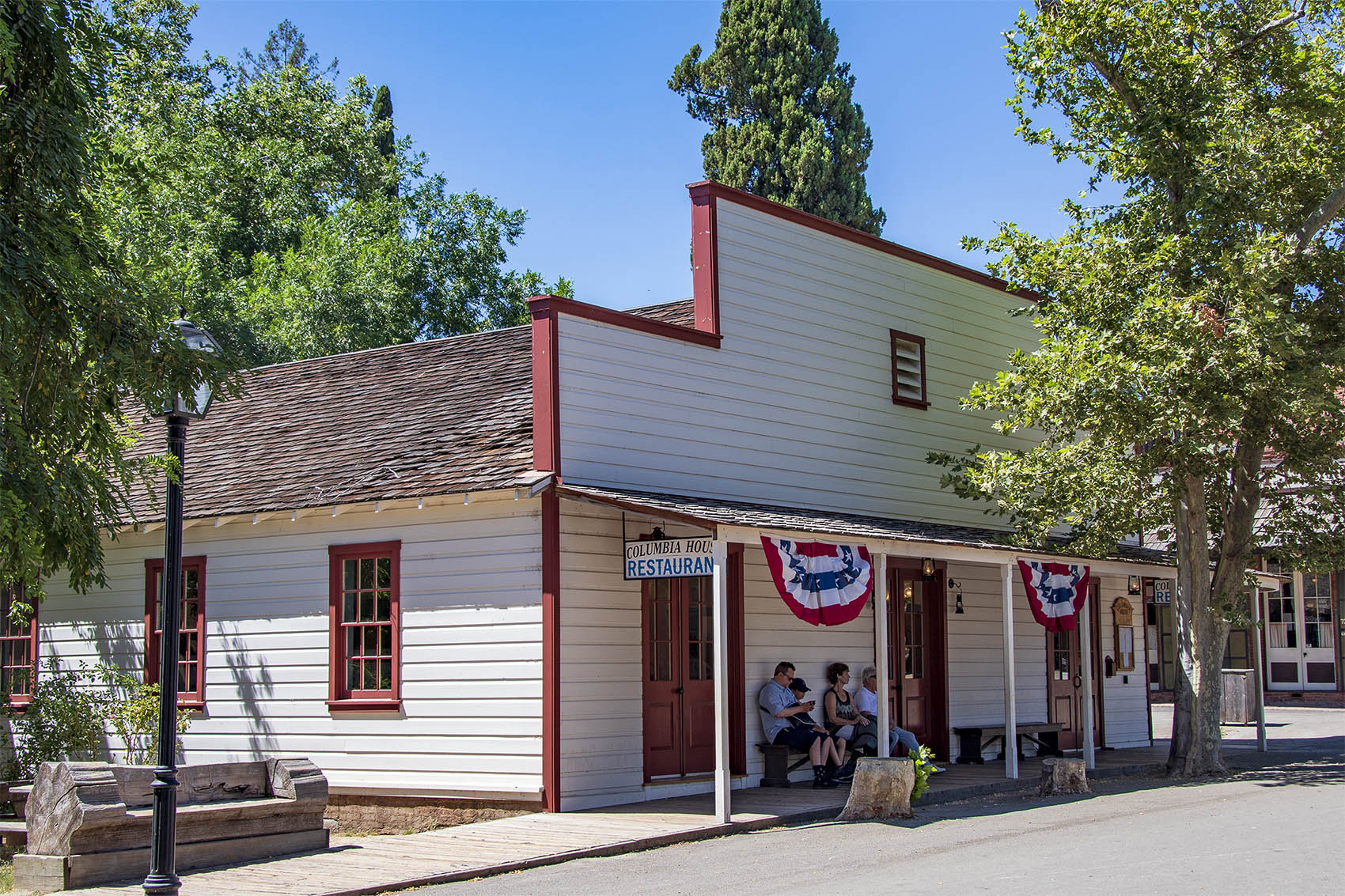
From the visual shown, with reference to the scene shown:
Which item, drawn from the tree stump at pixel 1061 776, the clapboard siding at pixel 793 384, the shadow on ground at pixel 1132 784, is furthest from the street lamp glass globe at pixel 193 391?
the tree stump at pixel 1061 776

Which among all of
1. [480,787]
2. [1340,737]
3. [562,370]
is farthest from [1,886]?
[1340,737]

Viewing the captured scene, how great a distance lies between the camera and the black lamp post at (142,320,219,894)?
8.78 metres

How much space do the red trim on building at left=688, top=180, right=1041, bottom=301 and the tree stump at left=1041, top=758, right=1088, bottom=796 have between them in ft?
20.9

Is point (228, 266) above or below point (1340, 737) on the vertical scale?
above

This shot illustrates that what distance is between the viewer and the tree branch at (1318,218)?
17000 mm

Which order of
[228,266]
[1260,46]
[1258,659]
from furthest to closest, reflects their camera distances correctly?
1. [228,266]
2. [1258,659]
3. [1260,46]

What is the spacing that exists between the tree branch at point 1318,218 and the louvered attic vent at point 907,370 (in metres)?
4.91

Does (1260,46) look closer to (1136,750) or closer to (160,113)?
(1136,750)

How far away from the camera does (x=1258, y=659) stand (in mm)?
20438

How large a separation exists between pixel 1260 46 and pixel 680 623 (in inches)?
397

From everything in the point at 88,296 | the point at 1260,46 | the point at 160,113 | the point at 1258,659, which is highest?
the point at 160,113

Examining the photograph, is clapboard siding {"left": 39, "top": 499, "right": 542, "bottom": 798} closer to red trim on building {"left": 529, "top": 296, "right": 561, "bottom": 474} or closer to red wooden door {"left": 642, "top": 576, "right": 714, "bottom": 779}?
red trim on building {"left": 529, "top": 296, "right": 561, "bottom": 474}

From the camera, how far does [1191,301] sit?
1556cm

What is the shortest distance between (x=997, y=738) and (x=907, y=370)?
17.1ft
